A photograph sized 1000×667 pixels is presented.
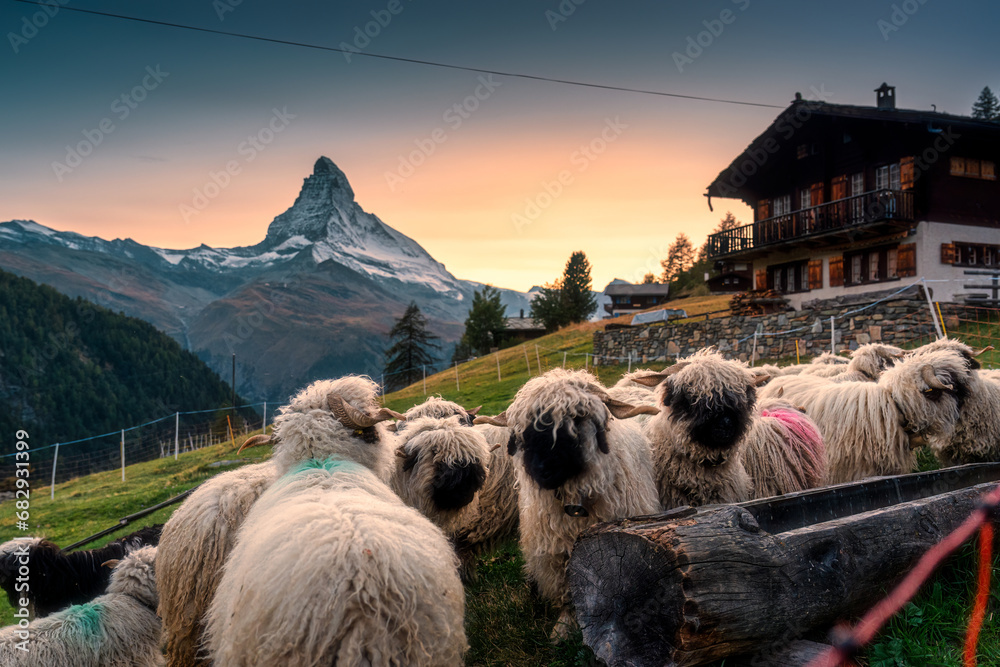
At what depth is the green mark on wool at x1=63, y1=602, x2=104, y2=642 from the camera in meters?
4.21

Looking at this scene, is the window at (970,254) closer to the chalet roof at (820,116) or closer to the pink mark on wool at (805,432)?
the chalet roof at (820,116)

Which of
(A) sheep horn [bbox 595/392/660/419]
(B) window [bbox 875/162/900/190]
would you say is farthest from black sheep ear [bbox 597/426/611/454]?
(B) window [bbox 875/162/900/190]

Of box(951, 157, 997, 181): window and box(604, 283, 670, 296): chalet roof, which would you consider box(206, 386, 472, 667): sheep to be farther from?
box(604, 283, 670, 296): chalet roof

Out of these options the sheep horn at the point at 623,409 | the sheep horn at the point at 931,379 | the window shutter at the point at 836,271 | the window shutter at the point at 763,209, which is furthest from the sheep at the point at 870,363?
the window shutter at the point at 763,209

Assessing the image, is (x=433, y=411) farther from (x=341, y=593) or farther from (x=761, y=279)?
(x=761, y=279)

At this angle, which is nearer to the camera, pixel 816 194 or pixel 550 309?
pixel 816 194

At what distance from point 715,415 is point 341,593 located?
334 cm

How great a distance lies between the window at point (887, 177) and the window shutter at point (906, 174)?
0.23 metres

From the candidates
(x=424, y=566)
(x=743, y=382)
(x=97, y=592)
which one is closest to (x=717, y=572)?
(x=424, y=566)

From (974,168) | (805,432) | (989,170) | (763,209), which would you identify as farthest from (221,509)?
(763,209)

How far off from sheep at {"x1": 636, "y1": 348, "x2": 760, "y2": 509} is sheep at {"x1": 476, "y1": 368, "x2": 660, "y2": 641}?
34cm

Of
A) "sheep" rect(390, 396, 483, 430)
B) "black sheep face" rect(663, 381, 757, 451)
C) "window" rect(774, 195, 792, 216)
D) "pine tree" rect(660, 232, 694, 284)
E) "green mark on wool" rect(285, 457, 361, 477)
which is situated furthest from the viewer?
"pine tree" rect(660, 232, 694, 284)

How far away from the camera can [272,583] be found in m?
2.31

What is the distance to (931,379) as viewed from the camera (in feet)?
19.0
